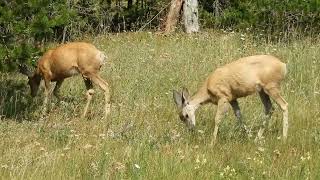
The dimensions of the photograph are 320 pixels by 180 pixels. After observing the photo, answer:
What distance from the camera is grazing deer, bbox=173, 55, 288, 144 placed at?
332 inches

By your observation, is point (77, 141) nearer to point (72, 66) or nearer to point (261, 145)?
point (261, 145)

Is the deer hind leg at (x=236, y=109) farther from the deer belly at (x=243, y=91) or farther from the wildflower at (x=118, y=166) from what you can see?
the wildflower at (x=118, y=166)

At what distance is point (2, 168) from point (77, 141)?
58.9 inches

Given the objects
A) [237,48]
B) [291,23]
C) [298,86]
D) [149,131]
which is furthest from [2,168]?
[291,23]

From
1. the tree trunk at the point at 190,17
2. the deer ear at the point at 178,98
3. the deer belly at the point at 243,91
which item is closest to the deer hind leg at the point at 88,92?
the deer ear at the point at 178,98

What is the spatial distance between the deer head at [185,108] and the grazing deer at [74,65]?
6.45 ft

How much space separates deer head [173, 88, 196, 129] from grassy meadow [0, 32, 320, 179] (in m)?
0.13

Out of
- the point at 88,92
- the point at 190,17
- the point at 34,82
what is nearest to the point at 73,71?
the point at 88,92

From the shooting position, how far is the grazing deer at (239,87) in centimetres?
842

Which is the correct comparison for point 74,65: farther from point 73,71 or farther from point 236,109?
point 236,109

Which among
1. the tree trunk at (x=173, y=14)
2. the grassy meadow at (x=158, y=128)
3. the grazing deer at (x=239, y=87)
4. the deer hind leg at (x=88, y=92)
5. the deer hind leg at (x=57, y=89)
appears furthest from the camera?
the tree trunk at (x=173, y=14)

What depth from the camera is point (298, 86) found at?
10.7m

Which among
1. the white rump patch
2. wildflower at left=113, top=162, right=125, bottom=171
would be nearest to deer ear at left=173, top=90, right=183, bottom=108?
the white rump patch

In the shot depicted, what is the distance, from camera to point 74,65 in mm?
10992
